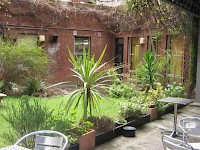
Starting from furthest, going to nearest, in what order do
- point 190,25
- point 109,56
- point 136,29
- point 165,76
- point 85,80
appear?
1. point 109,56
2. point 136,29
3. point 165,76
4. point 190,25
5. point 85,80

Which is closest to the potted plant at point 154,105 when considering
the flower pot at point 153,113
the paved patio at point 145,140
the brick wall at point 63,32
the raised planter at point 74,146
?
the flower pot at point 153,113

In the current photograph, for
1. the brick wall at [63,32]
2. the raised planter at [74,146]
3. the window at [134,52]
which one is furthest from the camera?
the window at [134,52]

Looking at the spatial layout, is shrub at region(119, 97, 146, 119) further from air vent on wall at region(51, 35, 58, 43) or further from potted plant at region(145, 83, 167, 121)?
air vent on wall at region(51, 35, 58, 43)

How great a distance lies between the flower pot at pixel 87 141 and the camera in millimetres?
3767

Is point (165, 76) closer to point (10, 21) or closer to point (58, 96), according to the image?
point (58, 96)

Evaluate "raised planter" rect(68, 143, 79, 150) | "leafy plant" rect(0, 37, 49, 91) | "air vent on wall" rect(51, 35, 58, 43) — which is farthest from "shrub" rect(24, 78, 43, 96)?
"raised planter" rect(68, 143, 79, 150)

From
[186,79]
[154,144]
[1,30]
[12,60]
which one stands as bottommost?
[154,144]

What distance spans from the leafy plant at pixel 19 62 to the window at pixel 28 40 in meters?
0.16

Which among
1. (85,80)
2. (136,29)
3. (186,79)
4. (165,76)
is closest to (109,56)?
(136,29)

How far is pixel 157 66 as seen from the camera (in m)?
8.20

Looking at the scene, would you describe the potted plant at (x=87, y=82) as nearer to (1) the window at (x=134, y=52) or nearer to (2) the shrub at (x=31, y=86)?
(2) the shrub at (x=31, y=86)

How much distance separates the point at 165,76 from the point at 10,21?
243 inches

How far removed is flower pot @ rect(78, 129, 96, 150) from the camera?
3767mm

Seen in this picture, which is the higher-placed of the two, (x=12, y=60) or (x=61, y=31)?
(x=61, y=31)
